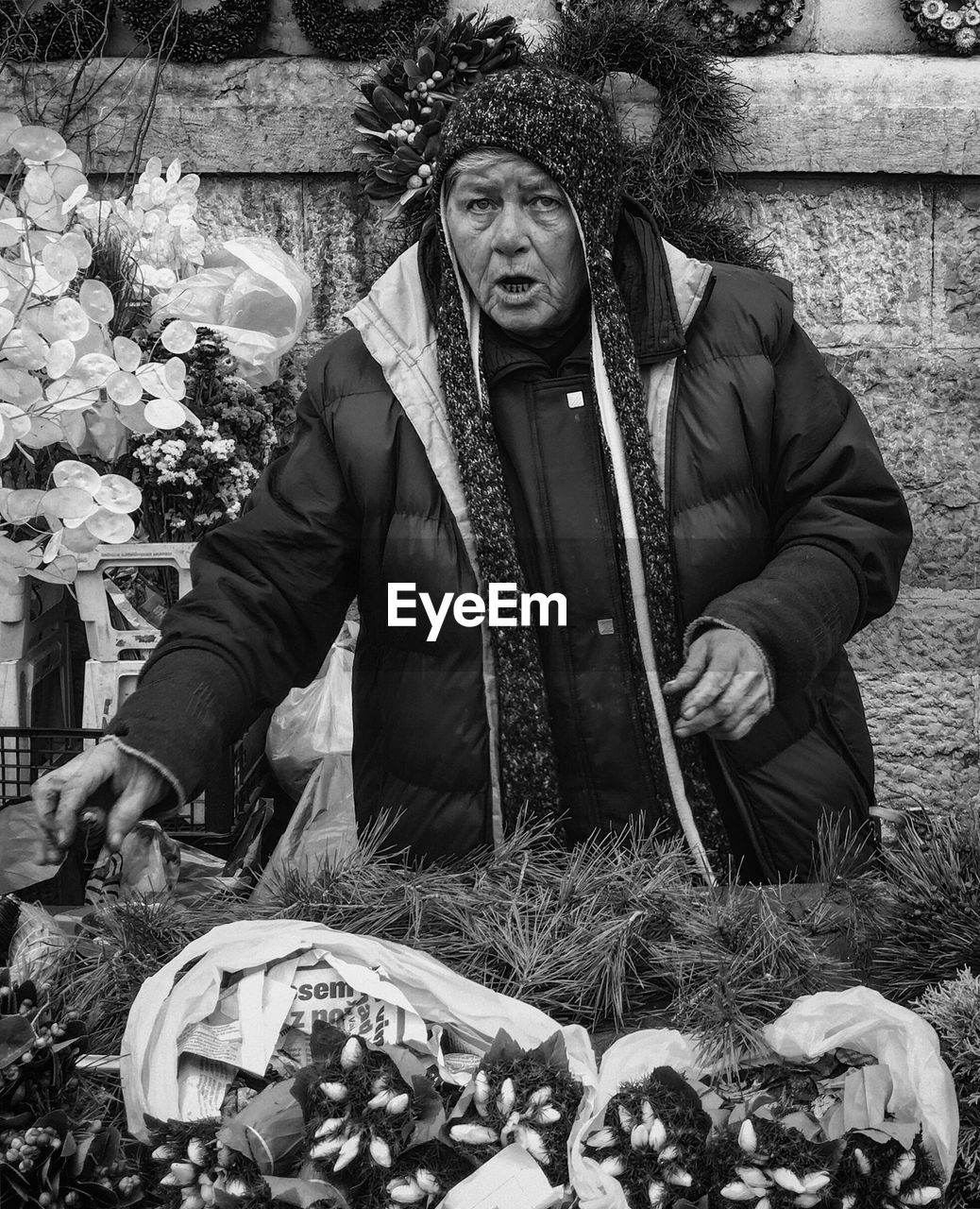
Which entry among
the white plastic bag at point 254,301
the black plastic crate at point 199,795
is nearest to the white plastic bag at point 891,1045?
the black plastic crate at point 199,795

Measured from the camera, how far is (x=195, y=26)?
9.86 feet

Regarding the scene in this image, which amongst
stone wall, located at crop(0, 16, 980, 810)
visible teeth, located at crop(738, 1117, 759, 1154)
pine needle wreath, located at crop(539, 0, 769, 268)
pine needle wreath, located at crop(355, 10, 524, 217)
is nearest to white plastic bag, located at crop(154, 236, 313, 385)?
pine needle wreath, located at crop(355, 10, 524, 217)

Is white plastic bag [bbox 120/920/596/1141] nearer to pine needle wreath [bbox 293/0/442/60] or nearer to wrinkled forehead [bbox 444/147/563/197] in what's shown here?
wrinkled forehead [bbox 444/147/563/197]

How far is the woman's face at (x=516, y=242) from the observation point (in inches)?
67.2

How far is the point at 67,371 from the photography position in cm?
122

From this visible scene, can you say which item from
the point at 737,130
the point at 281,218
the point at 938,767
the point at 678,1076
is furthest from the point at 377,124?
the point at 678,1076

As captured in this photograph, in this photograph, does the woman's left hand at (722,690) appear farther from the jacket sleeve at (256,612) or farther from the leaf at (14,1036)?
the leaf at (14,1036)

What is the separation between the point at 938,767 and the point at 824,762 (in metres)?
1.61

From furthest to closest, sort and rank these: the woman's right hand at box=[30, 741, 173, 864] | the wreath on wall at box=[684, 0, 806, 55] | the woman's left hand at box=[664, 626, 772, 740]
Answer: the wreath on wall at box=[684, 0, 806, 55] < the woman's left hand at box=[664, 626, 772, 740] < the woman's right hand at box=[30, 741, 173, 864]

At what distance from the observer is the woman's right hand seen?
125 cm

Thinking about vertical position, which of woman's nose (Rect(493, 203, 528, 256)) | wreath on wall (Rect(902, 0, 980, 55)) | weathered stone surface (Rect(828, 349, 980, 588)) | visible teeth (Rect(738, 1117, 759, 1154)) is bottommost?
visible teeth (Rect(738, 1117, 759, 1154))

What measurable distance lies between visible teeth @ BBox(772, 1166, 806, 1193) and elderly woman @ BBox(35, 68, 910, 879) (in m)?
0.84

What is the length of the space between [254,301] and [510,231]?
106 cm

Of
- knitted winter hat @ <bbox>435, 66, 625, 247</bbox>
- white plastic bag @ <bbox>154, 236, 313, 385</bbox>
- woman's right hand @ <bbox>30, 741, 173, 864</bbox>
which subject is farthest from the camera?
white plastic bag @ <bbox>154, 236, 313, 385</bbox>
